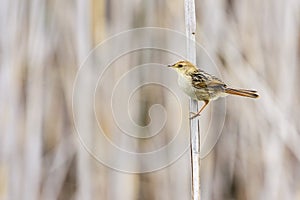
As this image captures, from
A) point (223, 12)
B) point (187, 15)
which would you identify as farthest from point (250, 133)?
point (187, 15)

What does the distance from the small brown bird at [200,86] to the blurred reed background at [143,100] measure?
0.94ft

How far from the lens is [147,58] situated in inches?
48.6

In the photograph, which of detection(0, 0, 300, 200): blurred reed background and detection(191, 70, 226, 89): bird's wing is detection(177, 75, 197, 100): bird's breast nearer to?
detection(191, 70, 226, 89): bird's wing

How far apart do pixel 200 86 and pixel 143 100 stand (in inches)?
13.7

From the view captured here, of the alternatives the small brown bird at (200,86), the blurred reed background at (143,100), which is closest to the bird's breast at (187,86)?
the small brown bird at (200,86)

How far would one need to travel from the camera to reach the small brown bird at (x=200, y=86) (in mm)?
910

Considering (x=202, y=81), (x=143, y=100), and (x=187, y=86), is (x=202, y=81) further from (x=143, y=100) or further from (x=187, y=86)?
(x=143, y=100)

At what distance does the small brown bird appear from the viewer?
2.98 ft

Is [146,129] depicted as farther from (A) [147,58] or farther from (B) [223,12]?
(B) [223,12]

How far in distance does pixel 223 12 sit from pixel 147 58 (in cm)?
19

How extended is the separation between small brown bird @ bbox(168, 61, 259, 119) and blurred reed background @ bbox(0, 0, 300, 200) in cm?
29

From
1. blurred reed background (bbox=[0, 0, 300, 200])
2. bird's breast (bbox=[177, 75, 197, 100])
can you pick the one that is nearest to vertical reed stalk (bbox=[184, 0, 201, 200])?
bird's breast (bbox=[177, 75, 197, 100])

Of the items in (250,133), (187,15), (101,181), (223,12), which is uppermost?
(223,12)

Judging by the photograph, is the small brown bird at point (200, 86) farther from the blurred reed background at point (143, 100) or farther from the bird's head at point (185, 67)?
the blurred reed background at point (143, 100)
